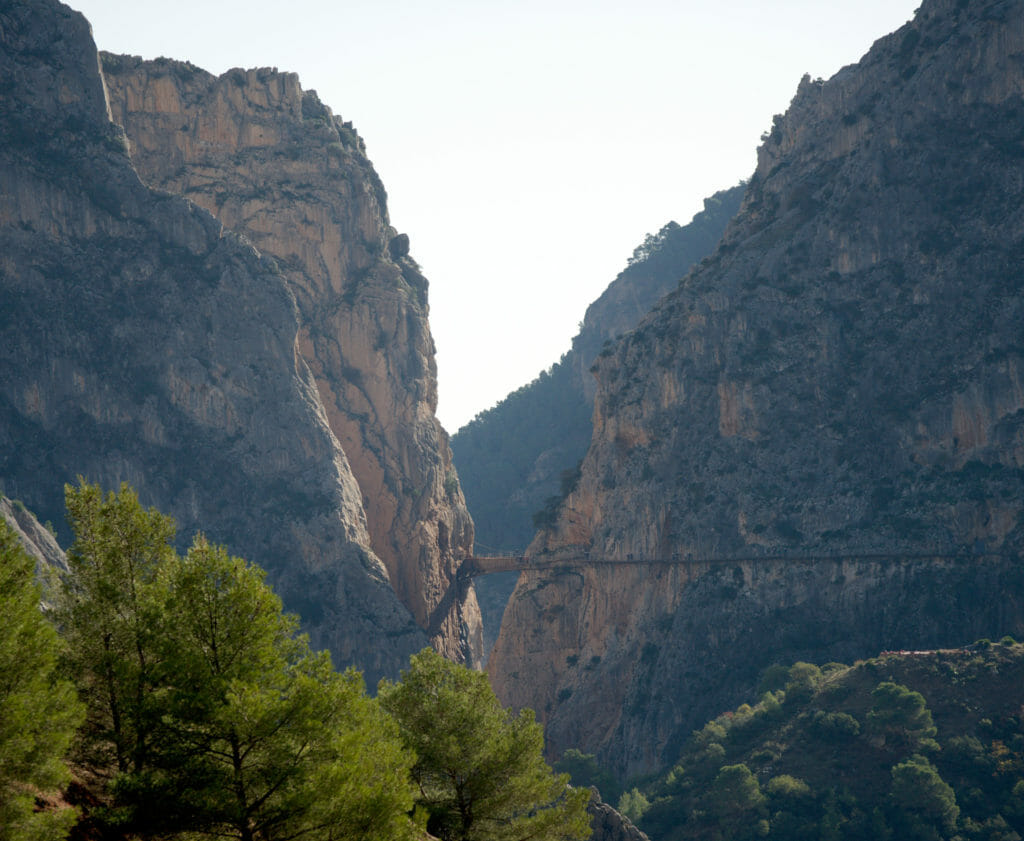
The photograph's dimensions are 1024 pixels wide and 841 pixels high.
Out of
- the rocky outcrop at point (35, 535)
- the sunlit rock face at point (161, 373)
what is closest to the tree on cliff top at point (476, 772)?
the rocky outcrop at point (35, 535)

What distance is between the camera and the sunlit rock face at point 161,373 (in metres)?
118

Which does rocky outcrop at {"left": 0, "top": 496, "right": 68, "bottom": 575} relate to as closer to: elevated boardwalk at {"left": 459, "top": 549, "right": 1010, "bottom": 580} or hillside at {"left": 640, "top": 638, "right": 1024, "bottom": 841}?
hillside at {"left": 640, "top": 638, "right": 1024, "bottom": 841}

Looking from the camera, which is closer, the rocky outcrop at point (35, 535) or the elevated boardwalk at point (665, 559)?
the rocky outcrop at point (35, 535)

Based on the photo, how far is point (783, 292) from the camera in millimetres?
123312

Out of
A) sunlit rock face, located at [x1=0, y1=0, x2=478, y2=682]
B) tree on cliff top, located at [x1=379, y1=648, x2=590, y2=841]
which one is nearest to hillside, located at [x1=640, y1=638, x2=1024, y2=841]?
tree on cliff top, located at [x1=379, y1=648, x2=590, y2=841]

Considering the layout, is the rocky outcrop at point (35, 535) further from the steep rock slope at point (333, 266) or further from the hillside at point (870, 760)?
the steep rock slope at point (333, 266)

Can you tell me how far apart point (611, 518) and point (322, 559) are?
94.7 ft

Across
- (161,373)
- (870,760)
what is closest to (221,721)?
(870,760)

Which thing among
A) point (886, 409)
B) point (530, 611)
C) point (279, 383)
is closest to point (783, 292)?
point (886, 409)

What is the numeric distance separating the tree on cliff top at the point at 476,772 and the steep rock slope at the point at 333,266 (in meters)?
90.2

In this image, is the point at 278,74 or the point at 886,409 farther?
the point at 278,74

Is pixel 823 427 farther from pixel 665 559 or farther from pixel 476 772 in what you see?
pixel 476 772

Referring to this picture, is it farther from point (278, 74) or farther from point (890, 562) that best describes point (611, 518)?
point (278, 74)

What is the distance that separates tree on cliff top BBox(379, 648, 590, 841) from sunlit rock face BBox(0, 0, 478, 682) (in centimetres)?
7657
